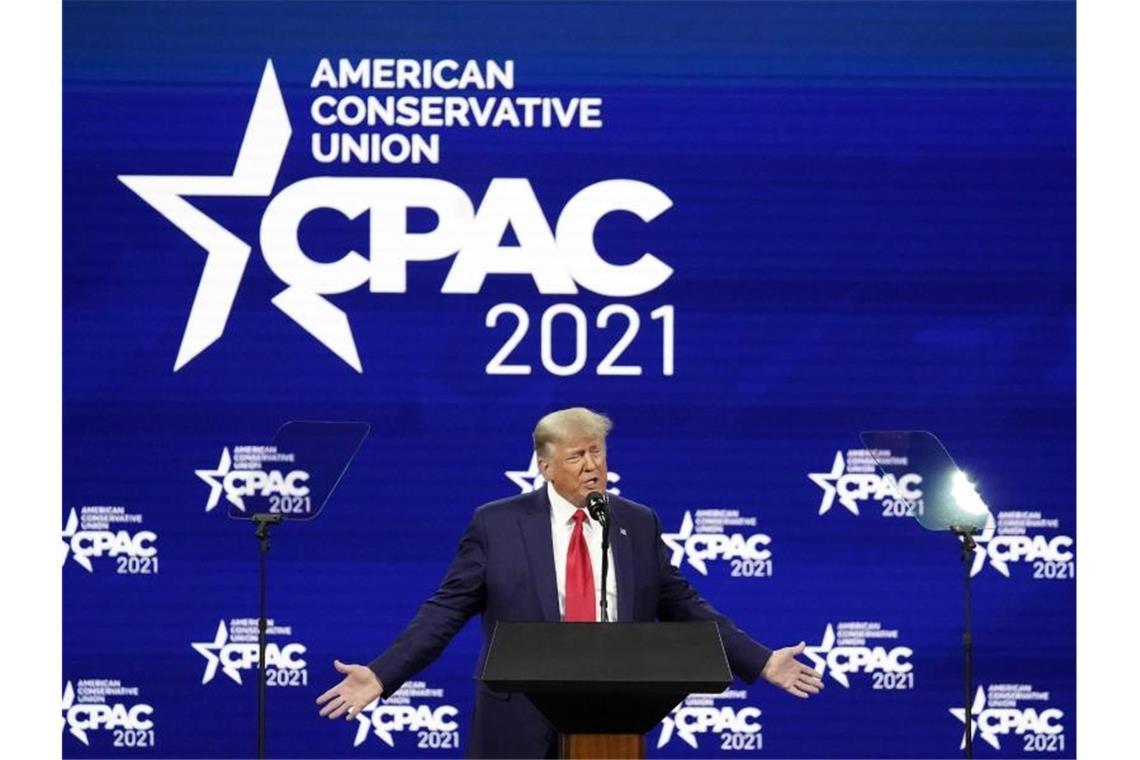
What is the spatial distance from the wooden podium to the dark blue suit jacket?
0.75 meters

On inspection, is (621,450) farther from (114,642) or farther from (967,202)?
(114,642)

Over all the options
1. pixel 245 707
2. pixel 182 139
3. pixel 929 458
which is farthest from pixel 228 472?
pixel 929 458

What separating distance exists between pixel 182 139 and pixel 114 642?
72.8 inches

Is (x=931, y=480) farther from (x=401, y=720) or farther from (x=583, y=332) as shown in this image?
(x=401, y=720)

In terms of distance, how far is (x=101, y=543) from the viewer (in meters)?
5.94

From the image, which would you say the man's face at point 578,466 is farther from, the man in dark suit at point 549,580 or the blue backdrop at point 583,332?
the blue backdrop at point 583,332

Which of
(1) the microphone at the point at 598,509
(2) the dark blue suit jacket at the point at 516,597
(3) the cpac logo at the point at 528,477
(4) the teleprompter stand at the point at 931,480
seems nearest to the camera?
(1) the microphone at the point at 598,509

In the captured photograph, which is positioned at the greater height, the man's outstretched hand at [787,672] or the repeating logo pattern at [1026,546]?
the repeating logo pattern at [1026,546]

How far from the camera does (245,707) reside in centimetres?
595

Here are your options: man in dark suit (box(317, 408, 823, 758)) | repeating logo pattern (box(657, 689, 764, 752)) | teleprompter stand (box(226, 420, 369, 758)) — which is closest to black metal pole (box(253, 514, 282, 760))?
teleprompter stand (box(226, 420, 369, 758))

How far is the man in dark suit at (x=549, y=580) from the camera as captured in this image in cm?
425

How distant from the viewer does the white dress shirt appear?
14.1 ft

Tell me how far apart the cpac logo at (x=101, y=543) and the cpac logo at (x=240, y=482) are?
10.5 inches

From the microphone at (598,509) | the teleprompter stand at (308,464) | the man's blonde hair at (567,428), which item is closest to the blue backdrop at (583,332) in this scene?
the teleprompter stand at (308,464)
